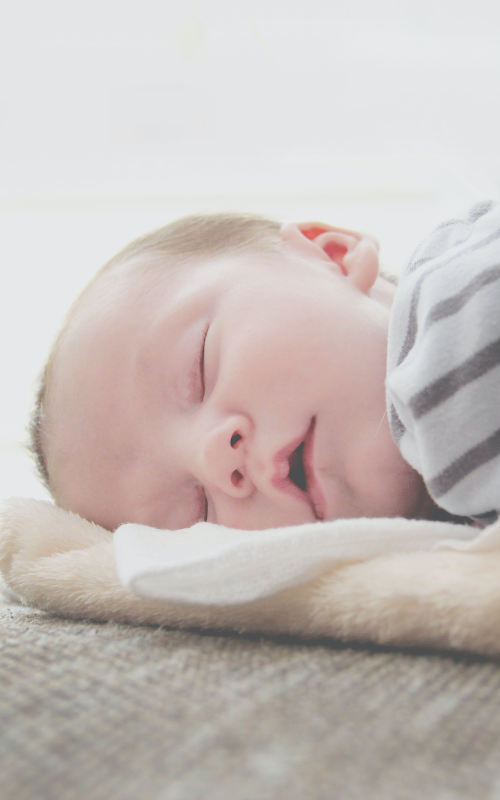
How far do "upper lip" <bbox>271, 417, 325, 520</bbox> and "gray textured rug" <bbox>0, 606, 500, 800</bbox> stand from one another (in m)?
0.25

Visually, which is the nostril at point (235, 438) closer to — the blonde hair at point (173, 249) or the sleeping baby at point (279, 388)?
→ the sleeping baby at point (279, 388)

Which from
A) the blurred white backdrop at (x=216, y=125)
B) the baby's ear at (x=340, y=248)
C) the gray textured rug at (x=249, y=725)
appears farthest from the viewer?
the blurred white backdrop at (x=216, y=125)

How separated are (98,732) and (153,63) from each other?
66.5 inches

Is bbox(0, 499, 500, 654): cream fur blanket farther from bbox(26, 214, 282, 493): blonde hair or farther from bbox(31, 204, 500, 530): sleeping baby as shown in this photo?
bbox(26, 214, 282, 493): blonde hair

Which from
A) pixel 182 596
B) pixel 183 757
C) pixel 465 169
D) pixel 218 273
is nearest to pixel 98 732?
pixel 183 757

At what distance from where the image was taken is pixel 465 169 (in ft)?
5.26

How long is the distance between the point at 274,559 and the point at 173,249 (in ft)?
1.75

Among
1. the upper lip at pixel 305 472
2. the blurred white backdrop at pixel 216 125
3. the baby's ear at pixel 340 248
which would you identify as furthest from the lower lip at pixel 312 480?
the blurred white backdrop at pixel 216 125

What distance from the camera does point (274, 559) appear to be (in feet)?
1.52

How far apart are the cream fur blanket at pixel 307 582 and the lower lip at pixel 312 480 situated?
110mm

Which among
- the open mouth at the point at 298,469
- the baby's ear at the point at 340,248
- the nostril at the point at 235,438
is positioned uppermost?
the baby's ear at the point at 340,248

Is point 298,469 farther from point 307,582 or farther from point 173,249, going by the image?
point 173,249

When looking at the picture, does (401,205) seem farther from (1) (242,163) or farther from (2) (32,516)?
(2) (32,516)

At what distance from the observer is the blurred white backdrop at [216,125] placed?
62.7 inches
